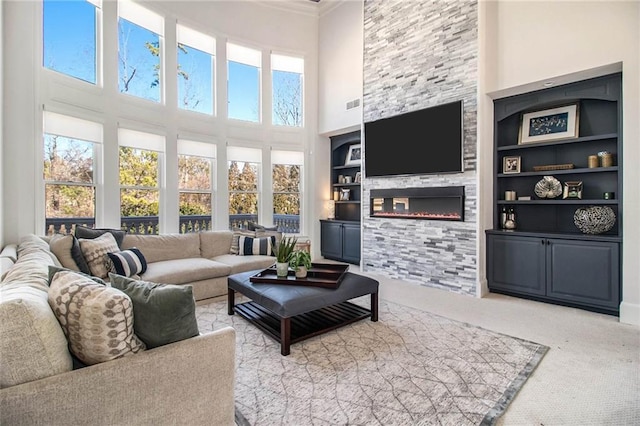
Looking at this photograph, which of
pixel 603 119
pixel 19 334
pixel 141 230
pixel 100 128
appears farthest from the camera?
pixel 141 230

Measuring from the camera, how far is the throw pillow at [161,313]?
1.41 m

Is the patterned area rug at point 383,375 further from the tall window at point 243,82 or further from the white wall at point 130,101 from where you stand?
the tall window at point 243,82

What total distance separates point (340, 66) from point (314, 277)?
16.0 ft

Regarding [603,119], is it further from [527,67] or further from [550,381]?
[550,381]

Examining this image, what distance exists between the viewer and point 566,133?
396 cm

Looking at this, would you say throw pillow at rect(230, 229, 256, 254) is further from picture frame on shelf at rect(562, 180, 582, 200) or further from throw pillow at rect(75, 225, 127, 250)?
picture frame on shelf at rect(562, 180, 582, 200)

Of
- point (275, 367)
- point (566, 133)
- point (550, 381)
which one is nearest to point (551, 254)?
point (566, 133)

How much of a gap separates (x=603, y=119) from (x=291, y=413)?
4.80m

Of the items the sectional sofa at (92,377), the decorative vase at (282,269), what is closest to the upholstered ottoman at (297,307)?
the decorative vase at (282,269)

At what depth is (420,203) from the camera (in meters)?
5.09

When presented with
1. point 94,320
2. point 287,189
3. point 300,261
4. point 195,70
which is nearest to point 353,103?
point 287,189

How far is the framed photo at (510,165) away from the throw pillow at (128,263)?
501 centimetres

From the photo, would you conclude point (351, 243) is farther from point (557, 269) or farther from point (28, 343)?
point (28, 343)

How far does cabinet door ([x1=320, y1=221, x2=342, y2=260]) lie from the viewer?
6617 millimetres
